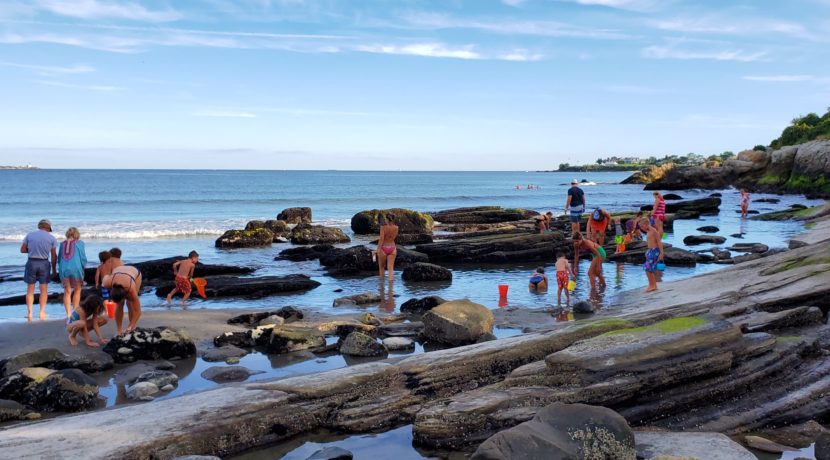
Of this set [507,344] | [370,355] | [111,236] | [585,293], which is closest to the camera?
[507,344]

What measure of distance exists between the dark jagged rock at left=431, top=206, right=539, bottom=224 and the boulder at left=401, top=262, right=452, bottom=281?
1970 centimetres

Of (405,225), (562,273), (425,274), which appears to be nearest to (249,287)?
(425,274)

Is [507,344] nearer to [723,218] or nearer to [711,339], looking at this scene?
[711,339]

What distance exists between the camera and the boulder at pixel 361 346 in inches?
444

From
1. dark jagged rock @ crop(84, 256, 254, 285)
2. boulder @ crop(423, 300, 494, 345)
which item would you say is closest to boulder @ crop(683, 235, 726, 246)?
boulder @ crop(423, 300, 494, 345)

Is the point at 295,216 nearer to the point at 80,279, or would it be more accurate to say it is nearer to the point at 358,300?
the point at 358,300

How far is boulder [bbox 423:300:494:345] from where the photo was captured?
1202 cm

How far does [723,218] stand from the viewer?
139 feet

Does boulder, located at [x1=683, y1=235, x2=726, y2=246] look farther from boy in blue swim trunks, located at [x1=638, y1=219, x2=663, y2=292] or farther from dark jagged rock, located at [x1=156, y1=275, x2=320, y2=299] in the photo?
dark jagged rock, located at [x1=156, y1=275, x2=320, y2=299]

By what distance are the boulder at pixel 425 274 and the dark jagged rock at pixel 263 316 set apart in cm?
629

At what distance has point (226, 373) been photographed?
33.4ft

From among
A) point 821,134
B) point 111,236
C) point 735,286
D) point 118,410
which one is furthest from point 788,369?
point 821,134

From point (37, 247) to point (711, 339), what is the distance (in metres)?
13.9

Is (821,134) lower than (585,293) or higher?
higher
